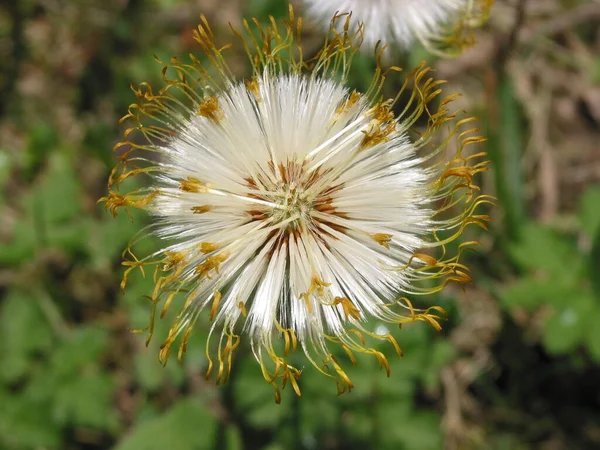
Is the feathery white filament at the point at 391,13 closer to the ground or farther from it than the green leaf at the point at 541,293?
farther from it

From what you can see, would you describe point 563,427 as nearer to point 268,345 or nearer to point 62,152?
point 268,345

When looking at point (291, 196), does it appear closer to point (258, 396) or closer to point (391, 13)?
point (391, 13)

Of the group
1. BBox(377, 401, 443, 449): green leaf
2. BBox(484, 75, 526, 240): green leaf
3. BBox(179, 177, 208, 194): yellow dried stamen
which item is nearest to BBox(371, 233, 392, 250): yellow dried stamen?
BBox(179, 177, 208, 194): yellow dried stamen

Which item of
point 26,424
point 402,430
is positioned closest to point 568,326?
point 402,430

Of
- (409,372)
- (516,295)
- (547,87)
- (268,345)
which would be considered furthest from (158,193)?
(547,87)

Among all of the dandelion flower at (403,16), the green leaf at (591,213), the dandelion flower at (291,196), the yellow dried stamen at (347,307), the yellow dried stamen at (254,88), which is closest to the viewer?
the yellow dried stamen at (347,307)

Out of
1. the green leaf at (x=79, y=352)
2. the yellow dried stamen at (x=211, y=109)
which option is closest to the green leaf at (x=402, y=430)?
the green leaf at (x=79, y=352)

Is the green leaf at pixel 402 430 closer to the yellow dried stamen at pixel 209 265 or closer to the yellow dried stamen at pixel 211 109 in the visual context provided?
the yellow dried stamen at pixel 209 265
